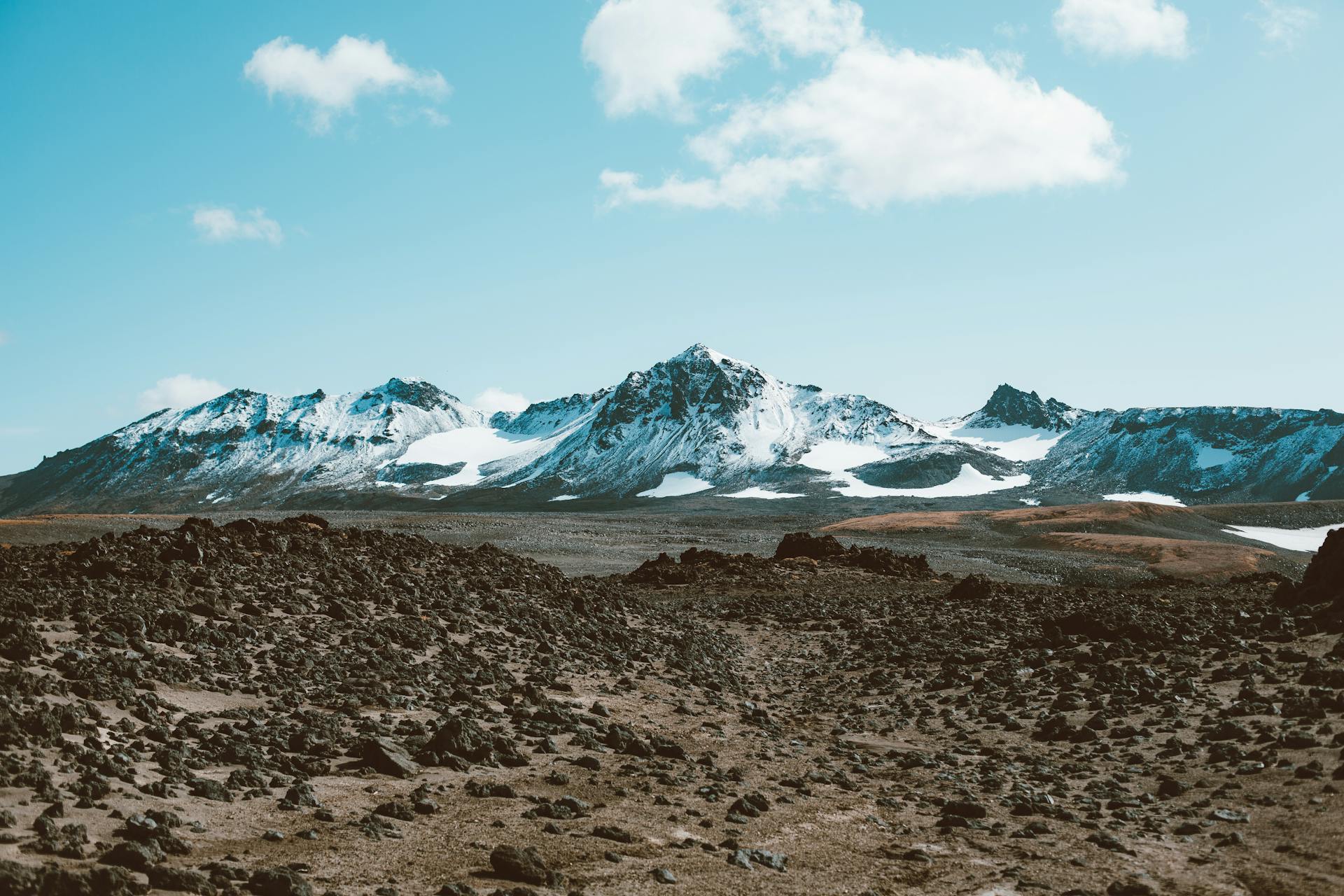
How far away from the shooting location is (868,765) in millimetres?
15438

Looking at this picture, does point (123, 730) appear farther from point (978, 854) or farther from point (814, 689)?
point (814, 689)

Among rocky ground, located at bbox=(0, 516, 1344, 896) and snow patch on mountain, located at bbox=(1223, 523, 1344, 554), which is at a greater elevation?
rocky ground, located at bbox=(0, 516, 1344, 896)

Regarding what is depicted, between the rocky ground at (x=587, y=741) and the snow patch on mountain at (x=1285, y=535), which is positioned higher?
the rocky ground at (x=587, y=741)

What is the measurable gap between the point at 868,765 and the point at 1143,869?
5.53 meters

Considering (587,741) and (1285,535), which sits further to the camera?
(1285,535)

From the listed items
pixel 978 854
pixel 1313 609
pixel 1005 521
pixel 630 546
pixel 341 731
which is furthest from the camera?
pixel 1005 521

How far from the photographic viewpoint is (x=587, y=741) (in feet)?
48.5

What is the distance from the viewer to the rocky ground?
31.0 ft

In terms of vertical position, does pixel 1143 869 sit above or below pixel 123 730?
below

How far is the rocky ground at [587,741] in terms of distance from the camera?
31.0ft

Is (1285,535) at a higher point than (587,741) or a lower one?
lower

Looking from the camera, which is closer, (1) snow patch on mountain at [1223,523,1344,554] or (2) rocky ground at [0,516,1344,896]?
(2) rocky ground at [0,516,1344,896]

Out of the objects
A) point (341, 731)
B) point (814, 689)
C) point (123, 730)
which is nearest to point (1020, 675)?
point (814, 689)

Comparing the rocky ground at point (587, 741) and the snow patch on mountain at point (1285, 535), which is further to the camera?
the snow patch on mountain at point (1285, 535)
